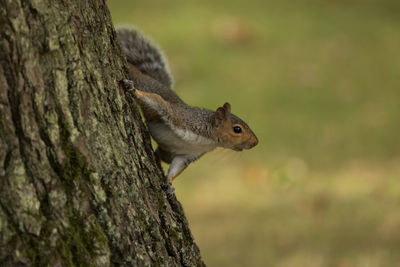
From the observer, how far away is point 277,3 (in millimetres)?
9070

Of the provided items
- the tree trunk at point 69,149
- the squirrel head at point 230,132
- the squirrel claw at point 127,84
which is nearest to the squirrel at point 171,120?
the squirrel head at point 230,132

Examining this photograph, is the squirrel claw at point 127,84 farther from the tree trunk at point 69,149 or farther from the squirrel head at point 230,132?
the squirrel head at point 230,132

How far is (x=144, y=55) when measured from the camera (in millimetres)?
3162

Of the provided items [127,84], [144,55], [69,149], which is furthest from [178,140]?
[69,149]

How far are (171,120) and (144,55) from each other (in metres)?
0.55

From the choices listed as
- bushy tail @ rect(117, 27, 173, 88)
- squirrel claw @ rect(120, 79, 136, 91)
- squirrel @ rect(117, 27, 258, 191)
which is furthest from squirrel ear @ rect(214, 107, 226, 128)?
squirrel claw @ rect(120, 79, 136, 91)

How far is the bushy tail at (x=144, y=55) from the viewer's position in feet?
10.3

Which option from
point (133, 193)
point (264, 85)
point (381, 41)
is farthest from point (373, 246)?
point (381, 41)

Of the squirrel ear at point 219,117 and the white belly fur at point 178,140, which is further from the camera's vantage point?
the squirrel ear at point 219,117

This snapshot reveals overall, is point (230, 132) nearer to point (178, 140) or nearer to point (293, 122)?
point (178, 140)

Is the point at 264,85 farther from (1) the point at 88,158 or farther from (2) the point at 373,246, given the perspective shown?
(1) the point at 88,158

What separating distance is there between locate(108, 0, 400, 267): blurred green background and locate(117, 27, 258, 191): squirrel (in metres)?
0.37

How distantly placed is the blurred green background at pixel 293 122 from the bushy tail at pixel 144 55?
549 millimetres

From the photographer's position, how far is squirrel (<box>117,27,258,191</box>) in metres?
2.74
